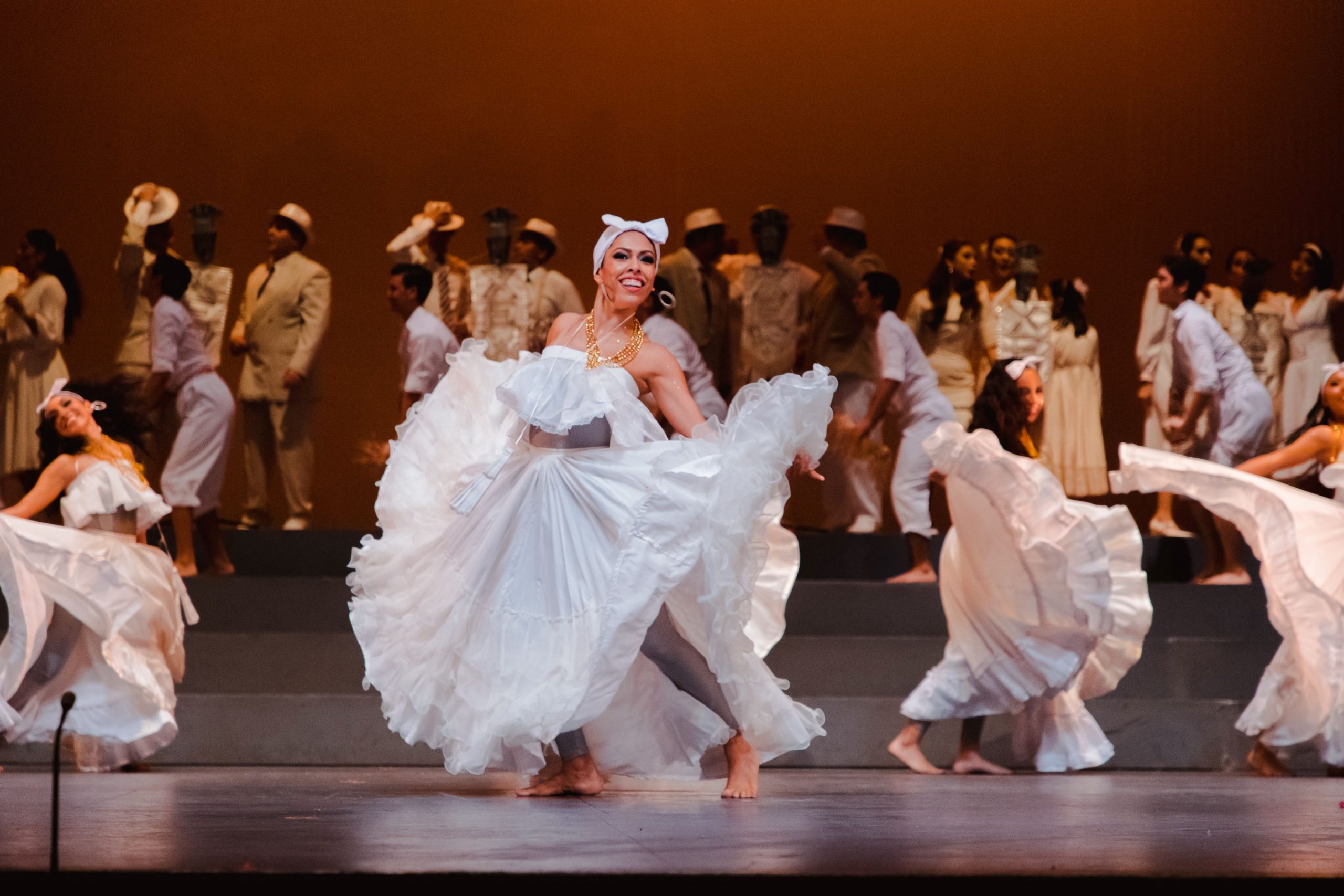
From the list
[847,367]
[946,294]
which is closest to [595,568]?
[847,367]

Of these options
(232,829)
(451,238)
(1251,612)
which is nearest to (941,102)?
(451,238)

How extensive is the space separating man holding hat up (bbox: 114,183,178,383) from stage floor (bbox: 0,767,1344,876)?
178 inches

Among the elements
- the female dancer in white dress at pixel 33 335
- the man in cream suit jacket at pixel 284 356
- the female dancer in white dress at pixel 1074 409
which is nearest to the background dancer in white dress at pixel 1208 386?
the female dancer in white dress at pixel 1074 409

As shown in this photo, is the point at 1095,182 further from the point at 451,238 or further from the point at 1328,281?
the point at 451,238

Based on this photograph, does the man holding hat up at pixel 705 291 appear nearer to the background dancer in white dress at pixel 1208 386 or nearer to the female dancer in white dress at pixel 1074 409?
the female dancer in white dress at pixel 1074 409

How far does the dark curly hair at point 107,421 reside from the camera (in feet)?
21.1

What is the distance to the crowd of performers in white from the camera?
15.3ft

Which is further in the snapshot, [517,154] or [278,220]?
[517,154]

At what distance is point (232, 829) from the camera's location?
3916 mm

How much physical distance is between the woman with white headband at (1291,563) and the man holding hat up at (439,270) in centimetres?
482

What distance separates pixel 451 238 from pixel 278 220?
223cm

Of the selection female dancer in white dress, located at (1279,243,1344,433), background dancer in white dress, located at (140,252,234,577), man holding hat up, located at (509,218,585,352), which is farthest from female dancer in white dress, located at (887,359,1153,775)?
female dancer in white dress, located at (1279,243,1344,433)

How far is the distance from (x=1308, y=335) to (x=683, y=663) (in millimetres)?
6880

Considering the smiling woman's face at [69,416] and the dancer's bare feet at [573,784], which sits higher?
the smiling woman's face at [69,416]
